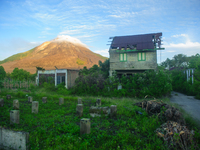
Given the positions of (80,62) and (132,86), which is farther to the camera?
(80,62)

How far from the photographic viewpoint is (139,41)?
20016mm

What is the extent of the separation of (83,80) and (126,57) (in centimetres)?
673

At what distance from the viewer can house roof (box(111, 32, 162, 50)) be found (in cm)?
1906

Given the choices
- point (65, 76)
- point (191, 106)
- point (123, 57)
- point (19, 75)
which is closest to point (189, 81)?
point (123, 57)

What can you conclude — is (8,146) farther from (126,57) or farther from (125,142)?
(126,57)

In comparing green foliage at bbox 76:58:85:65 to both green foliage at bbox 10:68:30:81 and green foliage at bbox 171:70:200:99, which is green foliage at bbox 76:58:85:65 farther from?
green foliage at bbox 171:70:200:99

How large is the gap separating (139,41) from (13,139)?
61.6 ft

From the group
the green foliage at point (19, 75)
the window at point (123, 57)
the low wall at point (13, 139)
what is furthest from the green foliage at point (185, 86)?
the green foliage at point (19, 75)

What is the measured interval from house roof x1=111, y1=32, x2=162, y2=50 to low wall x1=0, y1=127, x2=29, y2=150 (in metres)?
17.0

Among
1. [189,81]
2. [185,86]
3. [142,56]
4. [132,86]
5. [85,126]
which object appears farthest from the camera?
[185,86]

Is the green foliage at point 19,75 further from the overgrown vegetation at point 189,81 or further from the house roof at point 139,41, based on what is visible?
the overgrown vegetation at point 189,81

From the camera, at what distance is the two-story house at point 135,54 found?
18719 mm

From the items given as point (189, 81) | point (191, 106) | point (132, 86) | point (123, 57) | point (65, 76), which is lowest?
point (191, 106)

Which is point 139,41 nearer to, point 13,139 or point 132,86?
point 132,86
